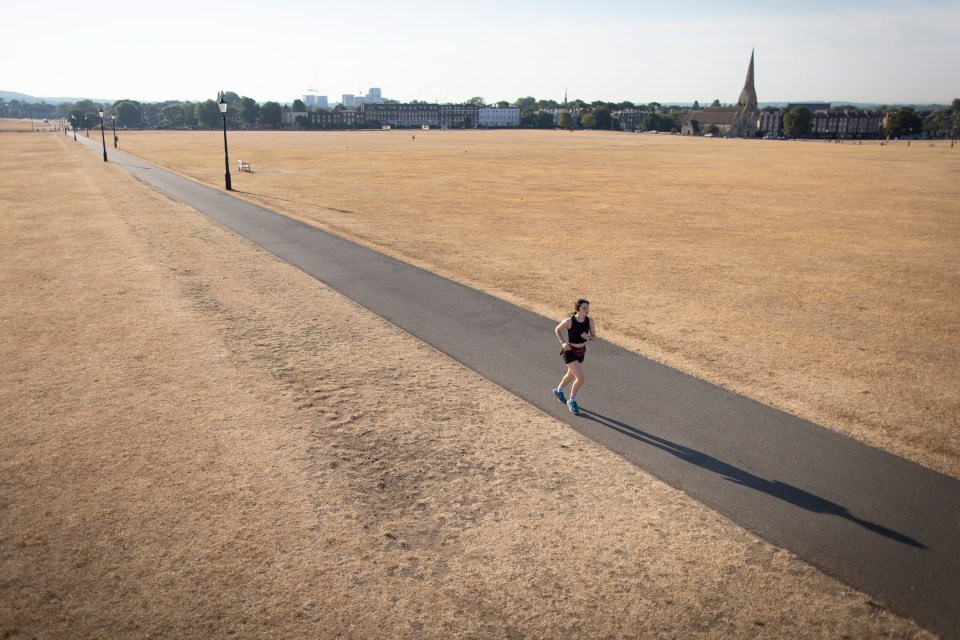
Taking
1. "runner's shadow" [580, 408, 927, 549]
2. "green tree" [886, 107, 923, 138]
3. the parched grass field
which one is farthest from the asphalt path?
"green tree" [886, 107, 923, 138]

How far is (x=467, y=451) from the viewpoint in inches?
336

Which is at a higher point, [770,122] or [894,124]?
[770,122]

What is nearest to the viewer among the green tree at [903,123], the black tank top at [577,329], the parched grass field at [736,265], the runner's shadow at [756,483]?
the runner's shadow at [756,483]

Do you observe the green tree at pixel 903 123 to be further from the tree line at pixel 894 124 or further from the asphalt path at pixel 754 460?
the asphalt path at pixel 754 460

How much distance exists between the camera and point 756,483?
7785mm

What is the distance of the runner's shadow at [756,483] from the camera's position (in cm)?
696

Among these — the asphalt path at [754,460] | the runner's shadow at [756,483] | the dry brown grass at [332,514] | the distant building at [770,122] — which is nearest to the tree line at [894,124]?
the distant building at [770,122]

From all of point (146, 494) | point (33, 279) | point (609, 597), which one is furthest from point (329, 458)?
point (33, 279)

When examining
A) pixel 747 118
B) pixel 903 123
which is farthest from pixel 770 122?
A: pixel 903 123

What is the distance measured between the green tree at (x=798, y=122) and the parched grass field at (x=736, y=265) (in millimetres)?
136446

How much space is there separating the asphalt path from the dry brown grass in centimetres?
38

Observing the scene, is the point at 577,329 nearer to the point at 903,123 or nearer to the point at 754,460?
the point at 754,460

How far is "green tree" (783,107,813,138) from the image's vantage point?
164 meters

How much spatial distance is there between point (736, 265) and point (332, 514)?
1585 centimetres
